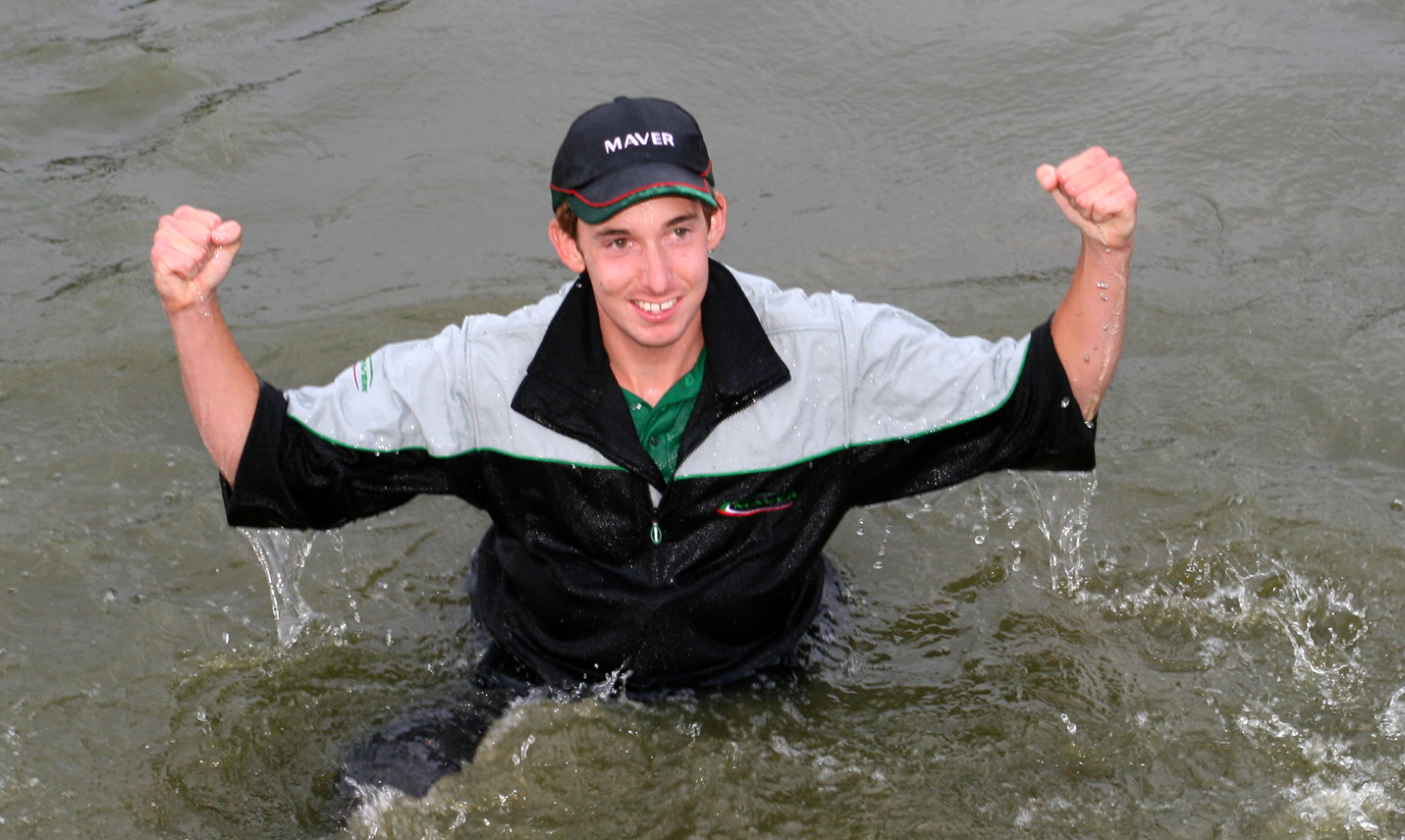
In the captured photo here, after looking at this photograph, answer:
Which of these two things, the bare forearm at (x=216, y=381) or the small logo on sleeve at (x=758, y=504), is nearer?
the bare forearm at (x=216, y=381)

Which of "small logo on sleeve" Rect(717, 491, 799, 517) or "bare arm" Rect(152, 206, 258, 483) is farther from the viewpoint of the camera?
"small logo on sleeve" Rect(717, 491, 799, 517)

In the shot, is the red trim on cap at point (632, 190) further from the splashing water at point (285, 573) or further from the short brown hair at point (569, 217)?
the splashing water at point (285, 573)

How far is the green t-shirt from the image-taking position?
11.4ft

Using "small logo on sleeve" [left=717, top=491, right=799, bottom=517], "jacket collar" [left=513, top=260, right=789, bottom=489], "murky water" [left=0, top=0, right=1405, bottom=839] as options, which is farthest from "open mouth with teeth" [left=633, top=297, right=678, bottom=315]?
"murky water" [left=0, top=0, right=1405, bottom=839]

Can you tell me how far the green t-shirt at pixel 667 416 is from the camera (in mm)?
3486

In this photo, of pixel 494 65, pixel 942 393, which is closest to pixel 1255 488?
pixel 942 393

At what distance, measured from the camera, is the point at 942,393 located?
3404mm

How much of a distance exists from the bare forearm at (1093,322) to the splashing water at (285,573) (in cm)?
238

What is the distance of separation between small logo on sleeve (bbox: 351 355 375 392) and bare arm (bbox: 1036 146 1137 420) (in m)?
1.54

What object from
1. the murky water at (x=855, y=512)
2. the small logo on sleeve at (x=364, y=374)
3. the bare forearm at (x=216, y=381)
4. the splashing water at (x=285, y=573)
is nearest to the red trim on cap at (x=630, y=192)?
the small logo on sleeve at (x=364, y=374)

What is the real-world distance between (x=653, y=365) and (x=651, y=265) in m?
0.29

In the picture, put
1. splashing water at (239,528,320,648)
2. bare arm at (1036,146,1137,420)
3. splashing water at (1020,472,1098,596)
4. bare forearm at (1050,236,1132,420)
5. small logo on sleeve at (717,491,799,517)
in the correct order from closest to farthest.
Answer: bare arm at (1036,146,1137,420)
bare forearm at (1050,236,1132,420)
small logo on sleeve at (717,491,799,517)
splashing water at (239,528,320,648)
splashing water at (1020,472,1098,596)

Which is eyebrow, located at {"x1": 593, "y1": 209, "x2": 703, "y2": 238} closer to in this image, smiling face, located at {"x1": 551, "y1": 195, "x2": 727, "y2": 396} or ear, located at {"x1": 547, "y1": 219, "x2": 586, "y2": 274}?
smiling face, located at {"x1": 551, "y1": 195, "x2": 727, "y2": 396}

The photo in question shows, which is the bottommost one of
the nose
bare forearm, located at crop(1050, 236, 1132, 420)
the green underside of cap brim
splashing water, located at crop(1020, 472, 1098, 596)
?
splashing water, located at crop(1020, 472, 1098, 596)
